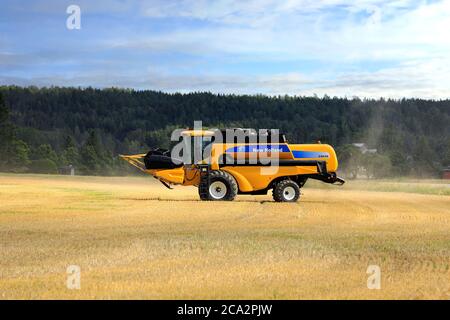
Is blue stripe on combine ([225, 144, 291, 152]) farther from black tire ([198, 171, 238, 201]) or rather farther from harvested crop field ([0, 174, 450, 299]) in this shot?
harvested crop field ([0, 174, 450, 299])

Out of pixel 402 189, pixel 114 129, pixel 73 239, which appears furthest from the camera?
pixel 114 129

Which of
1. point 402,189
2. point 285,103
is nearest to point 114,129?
point 285,103

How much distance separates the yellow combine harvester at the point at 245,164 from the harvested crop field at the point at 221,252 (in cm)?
319

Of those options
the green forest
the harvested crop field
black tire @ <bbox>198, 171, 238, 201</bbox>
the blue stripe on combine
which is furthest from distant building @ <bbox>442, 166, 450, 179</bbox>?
the harvested crop field

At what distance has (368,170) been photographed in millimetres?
116125

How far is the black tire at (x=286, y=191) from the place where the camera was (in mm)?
29969

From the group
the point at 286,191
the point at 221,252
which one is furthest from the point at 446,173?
the point at 221,252

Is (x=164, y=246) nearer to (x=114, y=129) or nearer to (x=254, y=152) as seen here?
(x=254, y=152)

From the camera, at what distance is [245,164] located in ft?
97.0

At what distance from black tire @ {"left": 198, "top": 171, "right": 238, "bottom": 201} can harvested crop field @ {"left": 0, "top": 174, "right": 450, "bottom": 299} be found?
A: 117 inches

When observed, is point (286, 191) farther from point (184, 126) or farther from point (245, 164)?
point (184, 126)

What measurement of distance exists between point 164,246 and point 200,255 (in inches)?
61.5

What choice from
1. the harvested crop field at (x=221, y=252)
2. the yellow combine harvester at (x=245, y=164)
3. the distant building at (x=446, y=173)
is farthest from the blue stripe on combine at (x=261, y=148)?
the distant building at (x=446, y=173)

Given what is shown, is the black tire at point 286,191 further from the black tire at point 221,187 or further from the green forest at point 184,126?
the green forest at point 184,126
